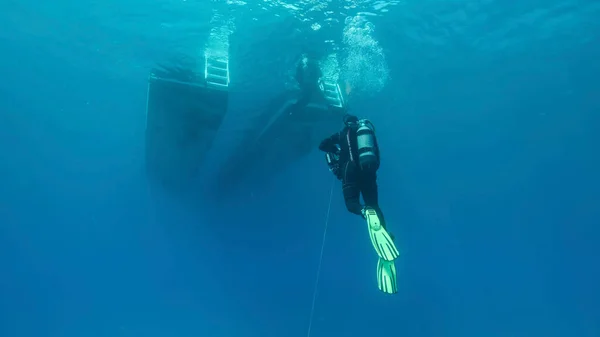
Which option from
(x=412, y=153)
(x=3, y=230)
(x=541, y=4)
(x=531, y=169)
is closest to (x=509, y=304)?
(x=531, y=169)

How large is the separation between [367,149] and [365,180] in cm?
73

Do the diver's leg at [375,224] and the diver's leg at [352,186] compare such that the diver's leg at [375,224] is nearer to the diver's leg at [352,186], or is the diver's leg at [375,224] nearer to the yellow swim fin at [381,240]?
the yellow swim fin at [381,240]

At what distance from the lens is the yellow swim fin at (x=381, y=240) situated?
20.0ft

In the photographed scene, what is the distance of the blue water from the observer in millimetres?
17422

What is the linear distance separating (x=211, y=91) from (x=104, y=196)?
4872 cm

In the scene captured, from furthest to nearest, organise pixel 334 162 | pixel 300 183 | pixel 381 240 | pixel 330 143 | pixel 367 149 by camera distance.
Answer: pixel 300 183 < pixel 330 143 < pixel 334 162 < pixel 367 149 < pixel 381 240

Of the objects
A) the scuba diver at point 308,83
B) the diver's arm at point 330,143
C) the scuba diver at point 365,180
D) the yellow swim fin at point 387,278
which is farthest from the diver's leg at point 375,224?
the scuba diver at point 308,83

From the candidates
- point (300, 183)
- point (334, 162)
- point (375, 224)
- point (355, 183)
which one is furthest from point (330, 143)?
point (300, 183)

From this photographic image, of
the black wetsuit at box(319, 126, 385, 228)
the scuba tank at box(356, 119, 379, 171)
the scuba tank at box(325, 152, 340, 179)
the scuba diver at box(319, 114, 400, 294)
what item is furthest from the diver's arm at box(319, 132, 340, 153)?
the scuba tank at box(356, 119, 379, 171)

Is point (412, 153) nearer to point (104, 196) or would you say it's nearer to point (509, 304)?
point (509, 304)

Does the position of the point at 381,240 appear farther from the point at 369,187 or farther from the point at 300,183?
the point at 300,183

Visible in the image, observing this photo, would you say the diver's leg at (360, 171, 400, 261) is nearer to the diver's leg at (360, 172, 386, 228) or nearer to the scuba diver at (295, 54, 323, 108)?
the diver's leg at (360, 172, 386, 228)

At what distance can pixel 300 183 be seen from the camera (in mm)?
43375

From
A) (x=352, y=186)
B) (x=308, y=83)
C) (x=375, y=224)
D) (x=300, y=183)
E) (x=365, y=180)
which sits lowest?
(x=375, y=224)
